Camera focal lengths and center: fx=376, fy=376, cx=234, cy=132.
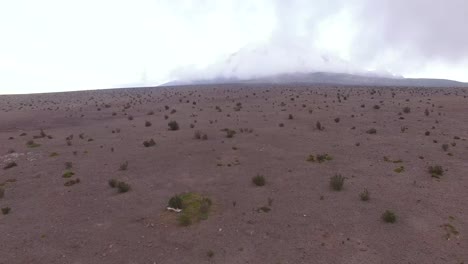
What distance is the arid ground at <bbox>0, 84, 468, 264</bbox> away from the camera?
11586 mm

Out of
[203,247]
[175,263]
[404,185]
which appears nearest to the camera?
[175,263]

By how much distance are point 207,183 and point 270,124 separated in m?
14.1

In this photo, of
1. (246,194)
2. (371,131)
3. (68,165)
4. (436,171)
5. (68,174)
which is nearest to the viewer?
(246,194)

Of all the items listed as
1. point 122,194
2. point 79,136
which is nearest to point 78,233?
point 122,194

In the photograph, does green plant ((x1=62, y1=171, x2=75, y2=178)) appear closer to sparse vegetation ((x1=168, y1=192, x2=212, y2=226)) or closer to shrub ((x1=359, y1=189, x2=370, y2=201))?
sparse vegetation ((x1=168, y1=192, x2=212, y2=226))

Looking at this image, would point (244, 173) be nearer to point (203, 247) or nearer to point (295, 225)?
point (295, 225)

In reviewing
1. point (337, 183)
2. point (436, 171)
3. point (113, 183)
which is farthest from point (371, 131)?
point (113, 183)

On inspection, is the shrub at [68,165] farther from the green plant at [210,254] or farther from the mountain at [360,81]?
the mountain at [360,81]

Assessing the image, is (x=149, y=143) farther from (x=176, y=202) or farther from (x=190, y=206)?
(x=190, y=206)

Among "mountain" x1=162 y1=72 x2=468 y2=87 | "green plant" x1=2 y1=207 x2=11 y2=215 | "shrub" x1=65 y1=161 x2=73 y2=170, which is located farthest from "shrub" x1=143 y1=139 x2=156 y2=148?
"mountain" x1=162 y1=72 x2=468 y2=87

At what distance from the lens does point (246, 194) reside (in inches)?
616

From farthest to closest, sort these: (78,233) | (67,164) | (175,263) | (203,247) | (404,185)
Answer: (67,164) < (404,185) < (78,233) < (203,247) < (175,263)

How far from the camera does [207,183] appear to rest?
17.2 m

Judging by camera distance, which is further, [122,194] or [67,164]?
[67,164]
